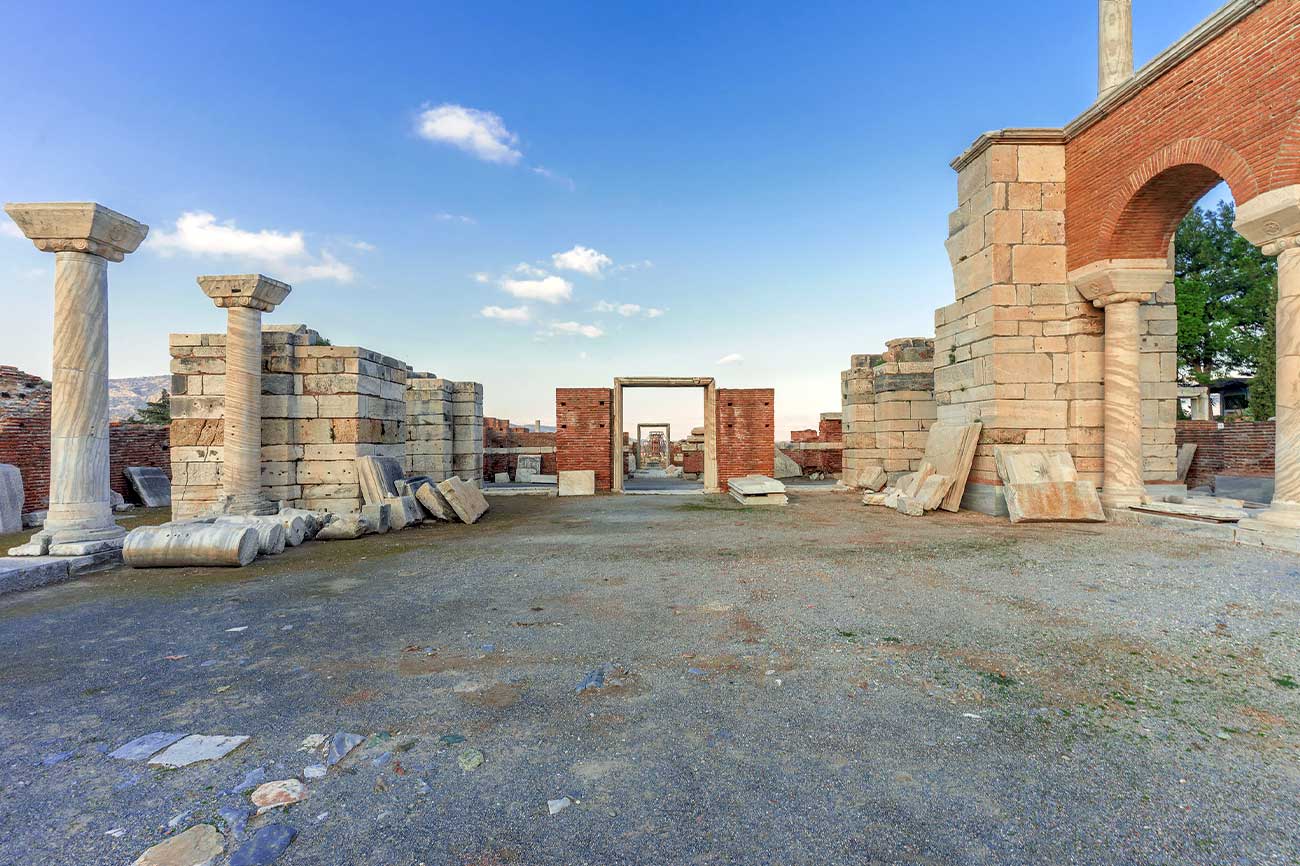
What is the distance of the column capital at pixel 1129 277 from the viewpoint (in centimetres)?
761

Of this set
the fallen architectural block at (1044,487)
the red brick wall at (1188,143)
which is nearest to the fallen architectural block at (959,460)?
the fallen architectural block at (1044,487)

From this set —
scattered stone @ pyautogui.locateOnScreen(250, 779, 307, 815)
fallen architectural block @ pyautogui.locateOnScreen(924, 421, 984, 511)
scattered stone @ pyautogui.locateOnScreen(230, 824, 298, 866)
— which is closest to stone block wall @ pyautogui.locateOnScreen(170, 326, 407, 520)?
scattered stone @ pyautogui.locateOnScreen(250, 779, 307, 815)

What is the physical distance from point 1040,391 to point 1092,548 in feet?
11.6

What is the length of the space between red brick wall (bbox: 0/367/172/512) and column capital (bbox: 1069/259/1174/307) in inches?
582

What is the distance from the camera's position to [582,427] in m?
13.5

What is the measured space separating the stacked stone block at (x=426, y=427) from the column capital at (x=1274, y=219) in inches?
536

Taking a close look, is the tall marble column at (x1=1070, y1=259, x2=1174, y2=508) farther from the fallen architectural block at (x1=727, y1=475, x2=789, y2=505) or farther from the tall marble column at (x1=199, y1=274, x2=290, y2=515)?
the tall marble column at (x1=199, y1=274, x2=290, y2=515)

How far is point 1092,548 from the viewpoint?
5.62 meters

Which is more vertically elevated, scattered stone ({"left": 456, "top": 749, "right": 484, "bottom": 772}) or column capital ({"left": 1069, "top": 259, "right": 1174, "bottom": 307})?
column capital ({"left": 1069, "top": 259, "right": 1174, "bottom": 307})

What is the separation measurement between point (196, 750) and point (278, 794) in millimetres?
554

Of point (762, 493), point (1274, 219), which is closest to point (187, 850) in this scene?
point (1274, 219)

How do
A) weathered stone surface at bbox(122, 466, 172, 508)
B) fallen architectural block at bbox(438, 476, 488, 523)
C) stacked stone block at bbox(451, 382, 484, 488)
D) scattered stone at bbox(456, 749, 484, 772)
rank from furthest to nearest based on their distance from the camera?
stacked stone block at bbox(451, 382, 484, 488)
weathered stone surface at bbox(122, 466, 172, 508)
fallen architectural block at bbox(438, 476, 488, 523)
scattered stone at bbox(456, 749, 484, 772)

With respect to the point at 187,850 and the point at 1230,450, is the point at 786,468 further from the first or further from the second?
the point at 187,850

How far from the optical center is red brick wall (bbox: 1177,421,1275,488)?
12.5 metres
